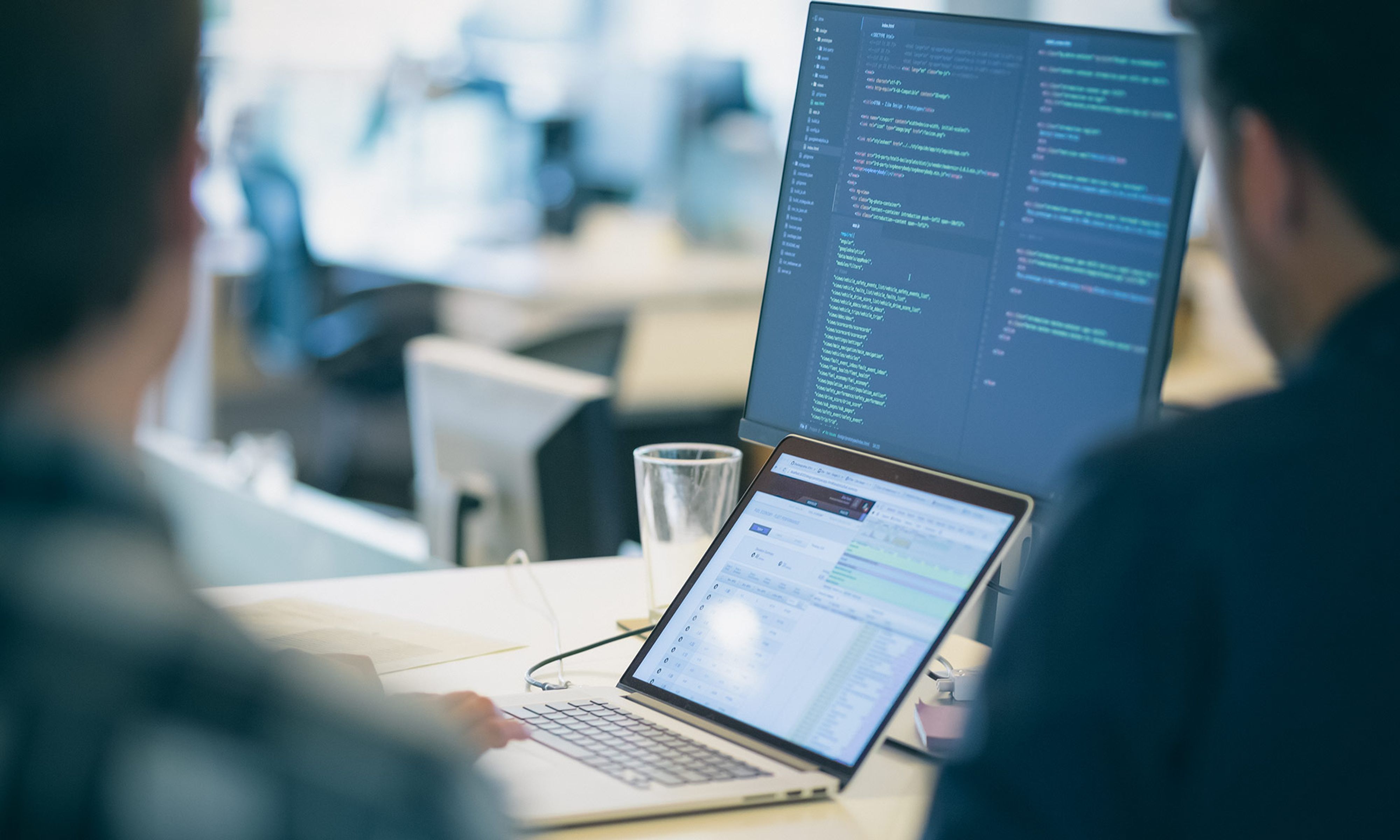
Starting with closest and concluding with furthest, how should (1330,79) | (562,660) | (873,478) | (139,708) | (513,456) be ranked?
(139,708), (1330,79), (873,478), (562,660), (513,456)

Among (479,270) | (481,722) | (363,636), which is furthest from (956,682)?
(479,270)

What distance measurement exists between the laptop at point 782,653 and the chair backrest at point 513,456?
0.47 meters

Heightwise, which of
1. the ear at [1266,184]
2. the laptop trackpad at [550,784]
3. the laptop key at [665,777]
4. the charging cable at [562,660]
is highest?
the ear at [1266,184]

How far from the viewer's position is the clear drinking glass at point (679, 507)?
132 centimetres

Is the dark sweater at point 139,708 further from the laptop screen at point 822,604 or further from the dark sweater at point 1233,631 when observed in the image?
the laptop screen at point 822,604

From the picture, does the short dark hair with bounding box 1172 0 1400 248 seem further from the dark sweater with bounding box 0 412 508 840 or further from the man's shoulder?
the dark sweater with bounding box 0 412 508 840

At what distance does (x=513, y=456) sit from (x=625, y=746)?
2.11ft

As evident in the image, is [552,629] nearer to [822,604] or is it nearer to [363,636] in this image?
[363,636]

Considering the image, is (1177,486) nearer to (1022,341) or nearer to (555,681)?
(1022,341)

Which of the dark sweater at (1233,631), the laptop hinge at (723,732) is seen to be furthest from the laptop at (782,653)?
the dark sweater at (1233,631)

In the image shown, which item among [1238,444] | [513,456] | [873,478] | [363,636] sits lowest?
[363,636]

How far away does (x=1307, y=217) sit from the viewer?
1.91ft

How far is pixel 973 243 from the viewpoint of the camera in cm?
110

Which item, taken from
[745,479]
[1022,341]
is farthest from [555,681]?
[745,479]
